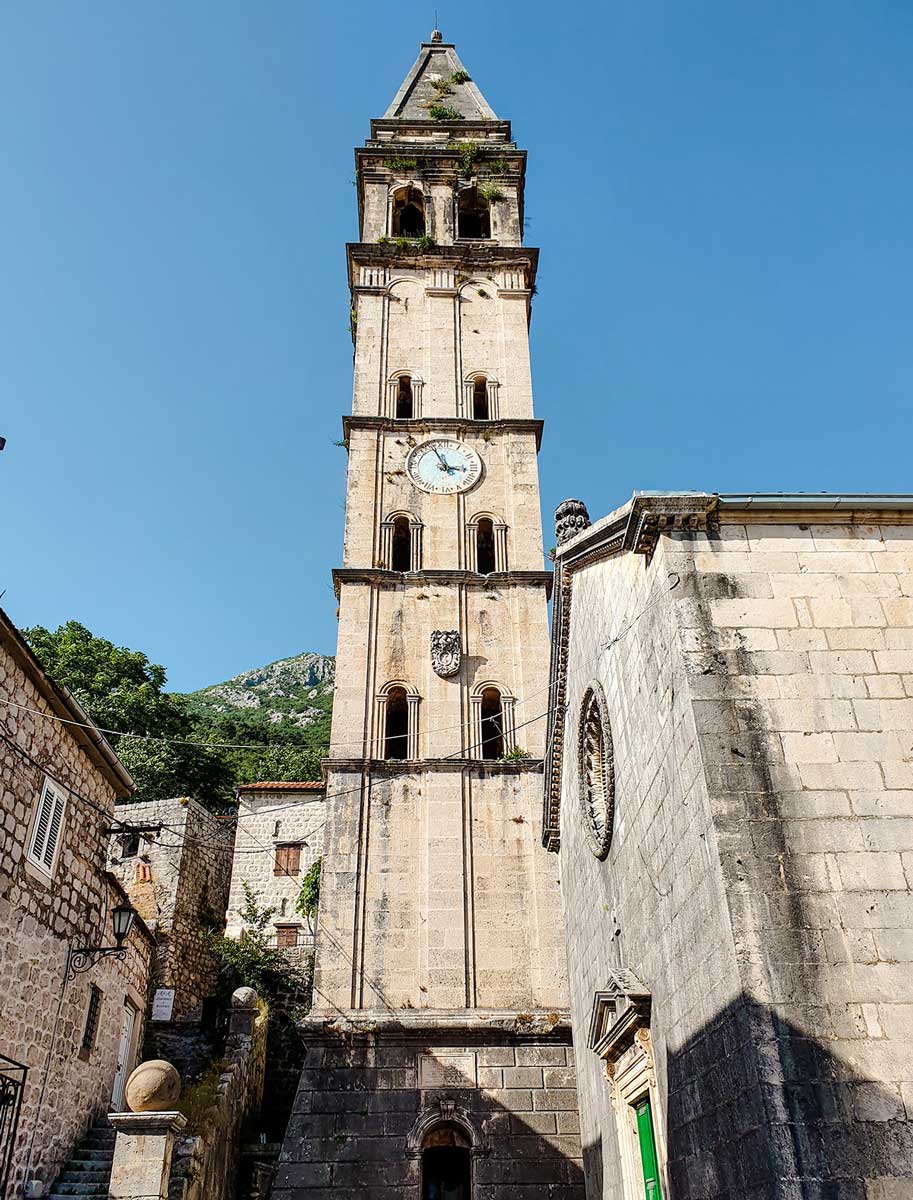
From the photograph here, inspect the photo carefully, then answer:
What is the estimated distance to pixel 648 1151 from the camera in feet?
30.2

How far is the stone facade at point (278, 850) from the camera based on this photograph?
2761 centimetres

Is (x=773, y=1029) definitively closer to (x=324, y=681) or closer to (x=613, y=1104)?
(x=613, y=1104)

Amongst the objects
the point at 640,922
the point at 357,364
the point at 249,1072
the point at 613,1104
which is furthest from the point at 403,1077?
the point at 357,364

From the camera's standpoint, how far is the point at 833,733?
7645 mm

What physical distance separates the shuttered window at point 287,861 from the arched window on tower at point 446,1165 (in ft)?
48.4

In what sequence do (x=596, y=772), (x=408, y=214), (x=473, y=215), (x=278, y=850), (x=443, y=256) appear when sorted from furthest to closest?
1. (x=278, y=850)
2. (x=408, y=214)
3. (x=473, y=215)
4. (x=443, y=256)
5. (x=596, y=772)

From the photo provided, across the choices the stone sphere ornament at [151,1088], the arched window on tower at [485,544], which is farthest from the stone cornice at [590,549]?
the stone sphere ornament at [151,1088]

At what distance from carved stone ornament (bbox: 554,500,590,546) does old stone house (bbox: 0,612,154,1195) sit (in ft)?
23.2

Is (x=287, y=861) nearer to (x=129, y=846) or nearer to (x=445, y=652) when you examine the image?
(x=129, y=846)

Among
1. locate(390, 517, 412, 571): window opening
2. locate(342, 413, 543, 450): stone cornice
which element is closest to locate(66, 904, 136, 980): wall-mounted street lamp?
locate(390, 517, 412, 571): window opening

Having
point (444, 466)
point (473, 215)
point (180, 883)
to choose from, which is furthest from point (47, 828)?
point (473, 215)

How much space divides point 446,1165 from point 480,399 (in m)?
17.0

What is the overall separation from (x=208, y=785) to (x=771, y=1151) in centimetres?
3303

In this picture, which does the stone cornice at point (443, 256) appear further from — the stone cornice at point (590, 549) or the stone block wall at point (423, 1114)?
the stone block wall at point (423, 1114)
